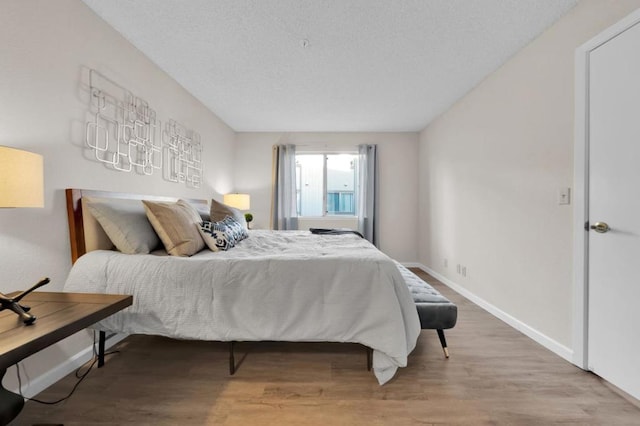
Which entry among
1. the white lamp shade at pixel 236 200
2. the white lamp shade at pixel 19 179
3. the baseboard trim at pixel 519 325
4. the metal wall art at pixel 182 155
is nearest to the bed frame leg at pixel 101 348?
the white lamp shade at pixel 19 179

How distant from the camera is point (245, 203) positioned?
426 centimetres

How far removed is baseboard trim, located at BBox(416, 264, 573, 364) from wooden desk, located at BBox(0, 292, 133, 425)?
275 centimetres

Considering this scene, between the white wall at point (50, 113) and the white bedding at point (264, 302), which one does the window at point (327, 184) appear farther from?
the white bedding at point (264, 302)

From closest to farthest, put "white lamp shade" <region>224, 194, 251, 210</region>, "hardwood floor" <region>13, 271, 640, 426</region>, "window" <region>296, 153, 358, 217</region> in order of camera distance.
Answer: "hardwood floor" <region>13, 271, 640, 426</region> → "white lamp shade" <region>224, 194, 251, 210</region> → "window" <region>296, 153, 358, 217</region>

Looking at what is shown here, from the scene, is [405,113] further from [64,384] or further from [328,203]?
[64,384]

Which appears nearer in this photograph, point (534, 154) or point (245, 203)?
point (534, 154)

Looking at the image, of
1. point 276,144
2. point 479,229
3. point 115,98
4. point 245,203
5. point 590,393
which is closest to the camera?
point 590,393

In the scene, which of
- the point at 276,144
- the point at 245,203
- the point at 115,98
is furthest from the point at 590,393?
the point at 276,144

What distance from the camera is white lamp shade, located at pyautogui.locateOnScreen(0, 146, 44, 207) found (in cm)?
110

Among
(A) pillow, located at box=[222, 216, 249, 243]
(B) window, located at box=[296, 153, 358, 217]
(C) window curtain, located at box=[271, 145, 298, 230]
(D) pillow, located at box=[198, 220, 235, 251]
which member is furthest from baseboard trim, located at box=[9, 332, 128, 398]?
(B) window, located at box=[296, 153, 358, 217]

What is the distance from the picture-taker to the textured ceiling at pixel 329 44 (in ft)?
6.20

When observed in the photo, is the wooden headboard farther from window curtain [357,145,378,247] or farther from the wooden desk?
window curtain [357,145,378,247]

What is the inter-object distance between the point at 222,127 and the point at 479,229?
12.6 feet

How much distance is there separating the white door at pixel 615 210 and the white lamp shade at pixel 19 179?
3.01 m
